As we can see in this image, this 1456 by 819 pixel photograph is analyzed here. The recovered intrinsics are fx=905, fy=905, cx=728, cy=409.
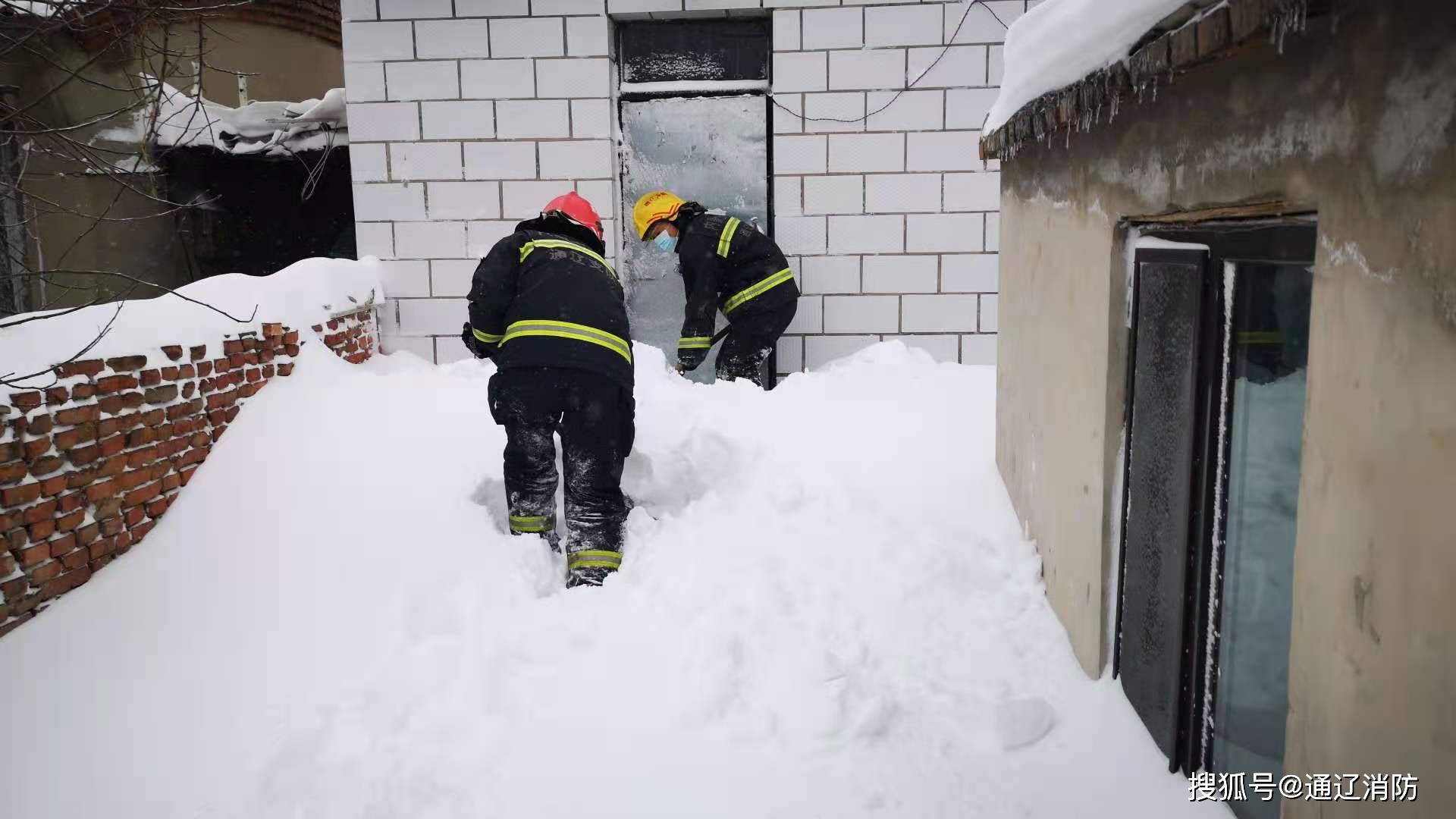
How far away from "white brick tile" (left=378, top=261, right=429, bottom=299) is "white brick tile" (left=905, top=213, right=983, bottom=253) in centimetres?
336

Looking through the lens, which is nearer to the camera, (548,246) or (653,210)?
(548,246)

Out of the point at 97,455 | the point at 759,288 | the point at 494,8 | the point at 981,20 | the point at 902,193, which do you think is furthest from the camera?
the point at 902,193

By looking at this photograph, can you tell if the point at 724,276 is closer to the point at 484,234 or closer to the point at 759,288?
the point at 759,288

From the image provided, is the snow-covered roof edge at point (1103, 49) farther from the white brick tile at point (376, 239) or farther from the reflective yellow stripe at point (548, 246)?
the white brick tile at point (376, 239)

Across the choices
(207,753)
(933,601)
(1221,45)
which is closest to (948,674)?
(933,601)

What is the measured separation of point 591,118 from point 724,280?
1515mm

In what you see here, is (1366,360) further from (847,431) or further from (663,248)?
(663,248)

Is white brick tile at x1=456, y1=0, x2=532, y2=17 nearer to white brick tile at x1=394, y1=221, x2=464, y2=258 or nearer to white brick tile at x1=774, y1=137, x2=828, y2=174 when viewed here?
white brick tile at x1=394, y1=221, x2=464, y2=258

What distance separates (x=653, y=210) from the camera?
219 inches

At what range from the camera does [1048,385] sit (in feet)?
10.5

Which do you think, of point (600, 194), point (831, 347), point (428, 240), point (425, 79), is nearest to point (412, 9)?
point (425, 79)

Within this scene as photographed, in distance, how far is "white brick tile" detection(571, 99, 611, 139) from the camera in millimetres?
6094

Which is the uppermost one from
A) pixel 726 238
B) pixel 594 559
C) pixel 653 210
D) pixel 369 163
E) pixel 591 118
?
pixel 591 118

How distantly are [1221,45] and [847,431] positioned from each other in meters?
3.25
